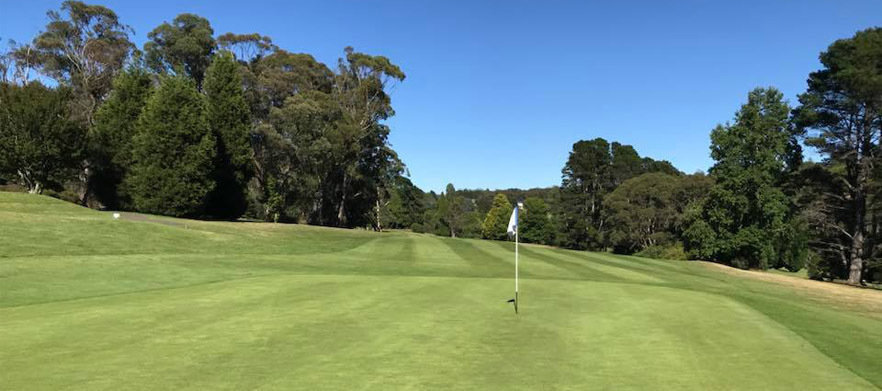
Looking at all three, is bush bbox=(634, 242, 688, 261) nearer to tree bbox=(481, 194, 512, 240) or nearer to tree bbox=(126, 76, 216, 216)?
tree bbox=(481, 194, 512, 240)

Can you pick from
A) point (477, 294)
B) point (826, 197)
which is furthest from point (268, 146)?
point (826, 197)

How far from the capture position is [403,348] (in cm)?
793

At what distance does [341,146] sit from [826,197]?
44104 millimetres

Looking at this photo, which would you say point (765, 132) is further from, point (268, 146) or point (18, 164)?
point (18, 164)

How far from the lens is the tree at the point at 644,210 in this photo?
67.1 metres

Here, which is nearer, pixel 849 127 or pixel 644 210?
pixel 849 127

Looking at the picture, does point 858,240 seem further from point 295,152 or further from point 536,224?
point 536,224

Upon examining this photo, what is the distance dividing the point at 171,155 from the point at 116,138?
28.2ft

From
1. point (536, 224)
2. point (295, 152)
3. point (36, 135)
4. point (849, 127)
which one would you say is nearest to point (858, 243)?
point (849, 127)

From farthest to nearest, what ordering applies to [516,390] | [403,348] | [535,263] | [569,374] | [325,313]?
[535,263] < [325,313] < [403,348] < [569,374] < [516,390]

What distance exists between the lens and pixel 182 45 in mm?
58094

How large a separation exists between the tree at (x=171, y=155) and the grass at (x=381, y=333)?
20515 millimetres

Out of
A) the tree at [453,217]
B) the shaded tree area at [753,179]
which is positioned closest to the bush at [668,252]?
the shaded tree area at [753,179]

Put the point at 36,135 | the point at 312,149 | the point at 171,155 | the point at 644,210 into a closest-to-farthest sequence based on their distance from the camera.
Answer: the point at 36,135, the point at 171,155, the point at 312,149, the point at 644,210
